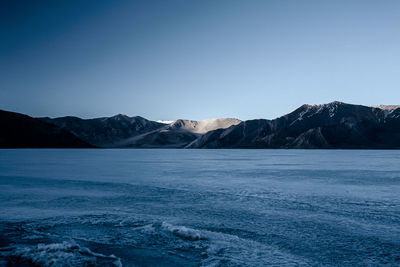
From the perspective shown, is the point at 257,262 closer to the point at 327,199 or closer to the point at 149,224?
the point at 149,224

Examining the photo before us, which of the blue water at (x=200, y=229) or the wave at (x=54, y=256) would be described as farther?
the blue water at (x=200, y=229)

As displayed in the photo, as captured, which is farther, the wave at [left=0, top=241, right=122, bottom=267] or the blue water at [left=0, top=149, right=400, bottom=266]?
the blue water at [left=0, top=149, right=400, bottom=266]

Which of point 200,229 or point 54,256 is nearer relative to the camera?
point 54,256

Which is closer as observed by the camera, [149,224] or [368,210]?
[149,224]

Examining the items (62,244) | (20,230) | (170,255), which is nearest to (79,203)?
(20,230)

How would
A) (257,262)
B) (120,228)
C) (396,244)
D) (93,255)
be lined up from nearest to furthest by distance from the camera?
1. (257,262)
2. (93,255)
3. (396,244)
4. (120,228)

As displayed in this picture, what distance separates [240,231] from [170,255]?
3.54m

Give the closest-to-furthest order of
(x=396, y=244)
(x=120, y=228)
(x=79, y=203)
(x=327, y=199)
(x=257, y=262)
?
(x=257, y=262)
(x=396, y=244)
(x=120, y=228)
(x=79, y=203)
(x=327, y=199)

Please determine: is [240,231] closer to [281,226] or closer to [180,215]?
[281,226]

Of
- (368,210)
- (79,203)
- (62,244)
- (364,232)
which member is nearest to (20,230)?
(62,244)

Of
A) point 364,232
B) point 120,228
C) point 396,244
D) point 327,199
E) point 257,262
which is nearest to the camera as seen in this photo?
point 257,262

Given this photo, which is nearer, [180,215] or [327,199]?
[180,215]

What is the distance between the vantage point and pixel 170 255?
936 cm

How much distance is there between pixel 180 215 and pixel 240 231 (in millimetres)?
3737
